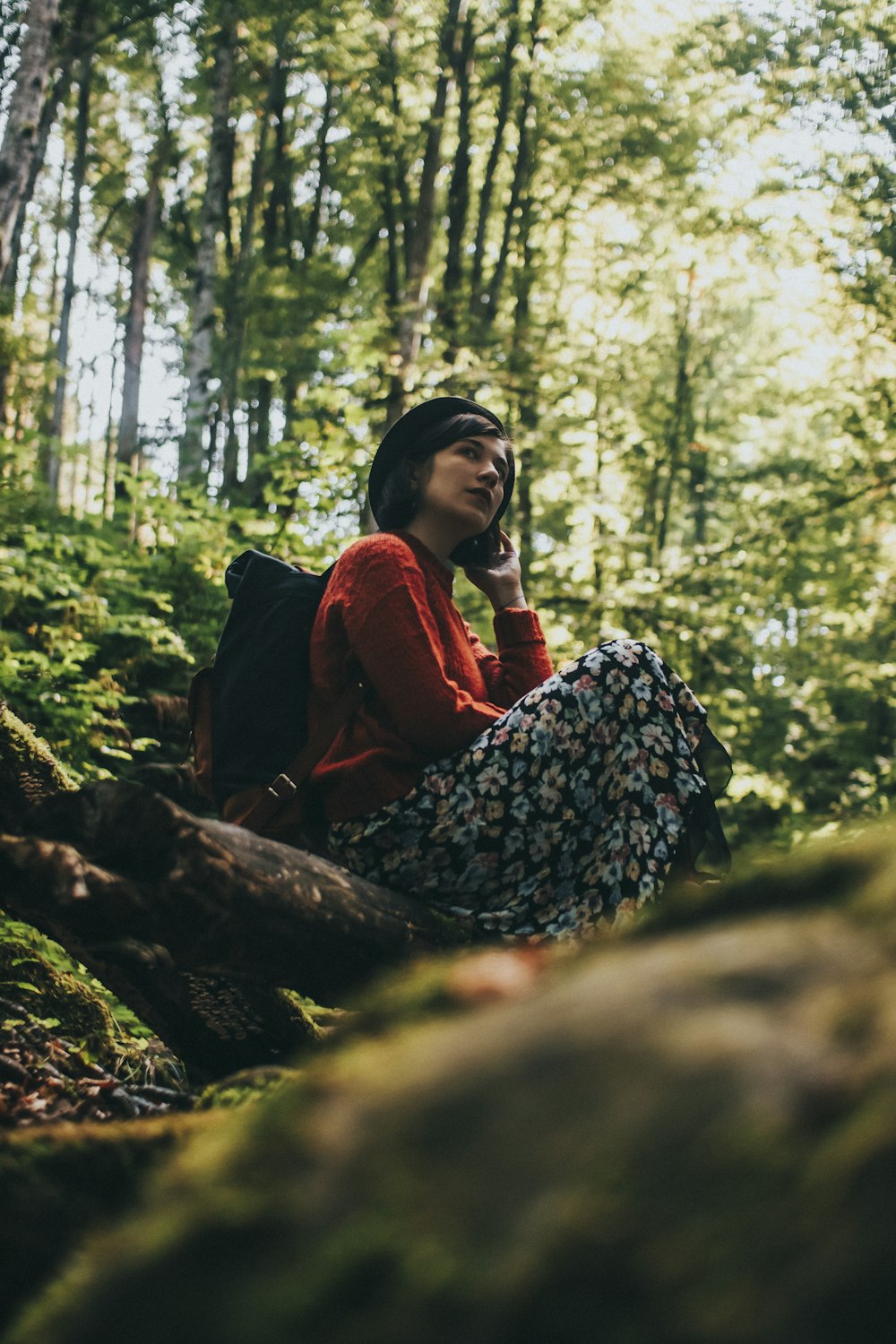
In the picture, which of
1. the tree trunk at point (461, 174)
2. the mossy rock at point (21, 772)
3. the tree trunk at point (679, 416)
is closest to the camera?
the mossy rock at point (21, 772)

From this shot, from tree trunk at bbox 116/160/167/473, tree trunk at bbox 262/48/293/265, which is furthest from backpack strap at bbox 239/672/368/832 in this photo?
tree trunk at bbox 116/160/167/473

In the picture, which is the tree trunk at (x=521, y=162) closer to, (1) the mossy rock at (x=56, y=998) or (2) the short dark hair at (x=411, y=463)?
(2) the short dark hair at (x=411, y=463)

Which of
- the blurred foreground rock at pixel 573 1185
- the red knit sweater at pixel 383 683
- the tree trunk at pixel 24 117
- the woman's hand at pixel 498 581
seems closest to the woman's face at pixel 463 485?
the woman's hand at pixel 498 581

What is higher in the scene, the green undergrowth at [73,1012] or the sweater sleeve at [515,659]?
the sweater sleeve at [515,659]

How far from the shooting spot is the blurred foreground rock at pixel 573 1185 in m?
0.53

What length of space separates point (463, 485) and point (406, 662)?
0.97 meters

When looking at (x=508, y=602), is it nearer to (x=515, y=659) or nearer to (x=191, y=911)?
(x=515, y=659)

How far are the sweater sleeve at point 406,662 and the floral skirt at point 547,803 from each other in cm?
10

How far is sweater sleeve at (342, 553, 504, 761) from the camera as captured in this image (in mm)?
2982

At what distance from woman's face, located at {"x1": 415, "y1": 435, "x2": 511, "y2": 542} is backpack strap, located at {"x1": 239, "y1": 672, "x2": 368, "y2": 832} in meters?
0.87

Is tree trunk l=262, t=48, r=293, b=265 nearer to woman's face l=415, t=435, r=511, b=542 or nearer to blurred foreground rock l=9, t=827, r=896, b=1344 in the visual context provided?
woman's face l=415, t=435, r=511, b=542

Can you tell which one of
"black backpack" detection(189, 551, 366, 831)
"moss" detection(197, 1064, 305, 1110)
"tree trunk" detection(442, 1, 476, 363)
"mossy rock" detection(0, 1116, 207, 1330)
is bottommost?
"moss" detection(197, 1064, 305, 1110)

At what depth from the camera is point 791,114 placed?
11.3 metres

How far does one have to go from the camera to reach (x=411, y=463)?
3846mm
